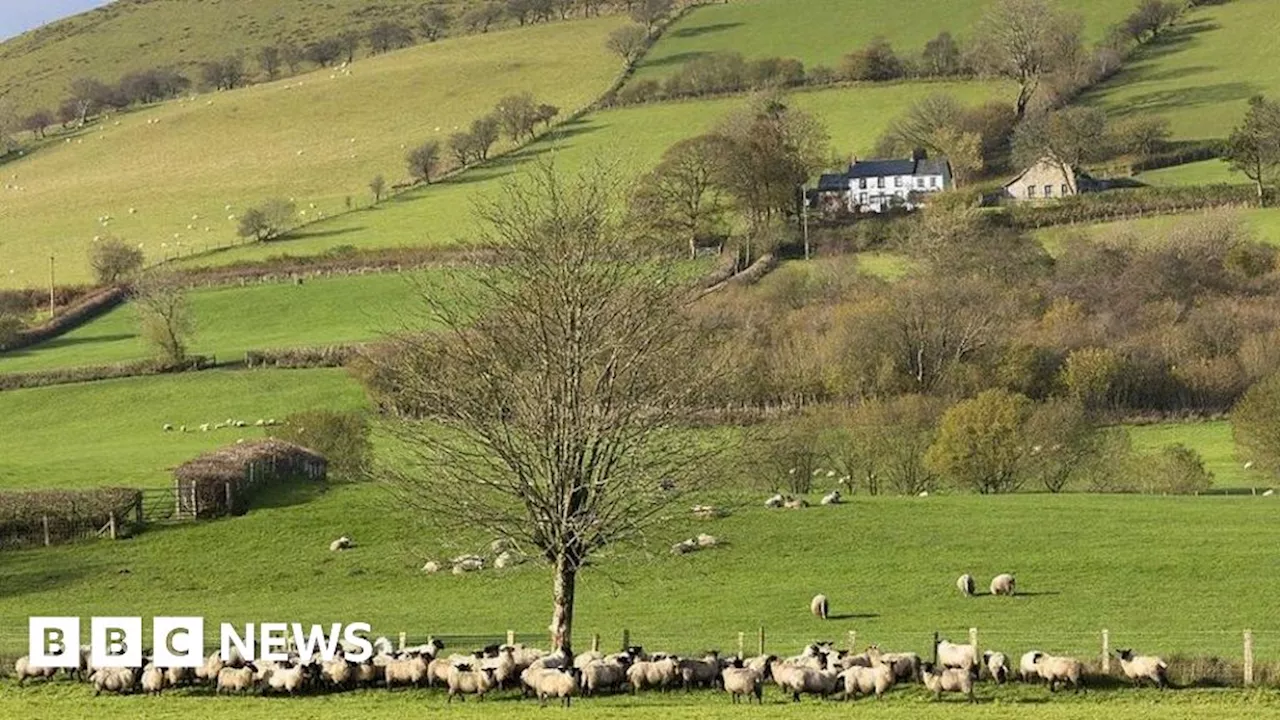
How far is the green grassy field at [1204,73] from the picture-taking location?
14362 centimetres

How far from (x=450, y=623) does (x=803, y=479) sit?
25045mm

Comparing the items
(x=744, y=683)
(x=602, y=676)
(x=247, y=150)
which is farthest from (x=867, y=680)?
(x=247, y=150)

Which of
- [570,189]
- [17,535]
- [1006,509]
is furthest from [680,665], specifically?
[17,535]

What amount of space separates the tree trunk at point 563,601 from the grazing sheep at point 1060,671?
10.3m

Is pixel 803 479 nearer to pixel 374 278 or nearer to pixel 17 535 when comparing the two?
pixel 17 535

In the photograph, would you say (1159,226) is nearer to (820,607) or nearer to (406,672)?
(820,607)

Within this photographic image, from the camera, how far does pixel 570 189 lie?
4469 centimetres

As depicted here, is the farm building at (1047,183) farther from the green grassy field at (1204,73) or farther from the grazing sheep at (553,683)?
the grazing sheep at (553,683)

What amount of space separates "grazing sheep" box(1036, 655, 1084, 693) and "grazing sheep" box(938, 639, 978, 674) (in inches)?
48.8

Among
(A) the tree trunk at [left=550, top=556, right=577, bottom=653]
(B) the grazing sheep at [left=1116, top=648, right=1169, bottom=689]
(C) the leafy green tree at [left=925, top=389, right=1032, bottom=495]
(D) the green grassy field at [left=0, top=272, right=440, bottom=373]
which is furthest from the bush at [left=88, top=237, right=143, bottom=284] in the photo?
(B) the grazing sheep at [left=1116, top=648, right=1169, bottom=689]

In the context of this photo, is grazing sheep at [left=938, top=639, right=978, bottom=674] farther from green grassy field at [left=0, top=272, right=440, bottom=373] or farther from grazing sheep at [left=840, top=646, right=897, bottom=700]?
green grassy field at [left=0, top=272, right=440, bottom=373]

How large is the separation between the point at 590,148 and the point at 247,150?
1675 inches

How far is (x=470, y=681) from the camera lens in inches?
1387

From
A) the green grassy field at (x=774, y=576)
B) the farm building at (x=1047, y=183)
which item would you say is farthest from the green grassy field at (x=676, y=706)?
the farm building at (x=1047, y=183)
